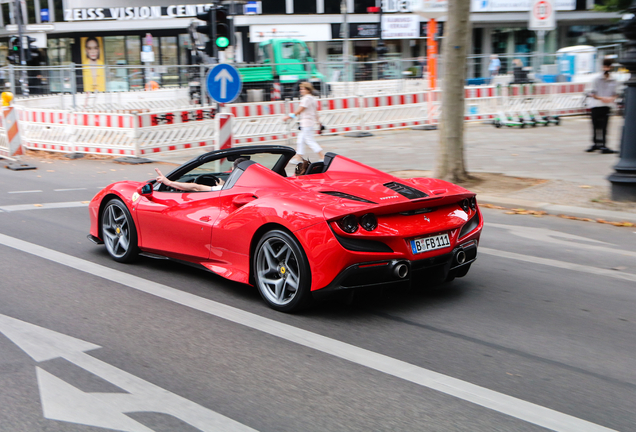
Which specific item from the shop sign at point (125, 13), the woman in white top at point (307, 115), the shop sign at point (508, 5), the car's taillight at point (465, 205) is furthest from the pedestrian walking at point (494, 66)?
the shop sign at point (125, 13)

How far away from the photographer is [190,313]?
5082 mm

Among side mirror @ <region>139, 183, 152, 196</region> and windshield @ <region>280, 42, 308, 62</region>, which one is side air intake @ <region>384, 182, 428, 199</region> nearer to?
side mirror @ <region>139, 183, 152, 196</region>

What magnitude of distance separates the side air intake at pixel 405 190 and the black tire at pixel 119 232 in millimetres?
2517

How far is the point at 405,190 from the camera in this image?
204 inches

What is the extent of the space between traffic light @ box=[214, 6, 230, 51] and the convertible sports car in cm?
805

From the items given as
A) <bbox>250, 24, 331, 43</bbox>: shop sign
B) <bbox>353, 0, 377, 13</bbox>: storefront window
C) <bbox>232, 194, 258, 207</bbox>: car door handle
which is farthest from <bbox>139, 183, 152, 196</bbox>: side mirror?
<bbox>353, 0, 377, 13</bbox>: storefront window

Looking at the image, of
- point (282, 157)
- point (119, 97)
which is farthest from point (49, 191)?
point (119, 97)

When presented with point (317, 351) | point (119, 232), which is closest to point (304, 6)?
point (119, 232)

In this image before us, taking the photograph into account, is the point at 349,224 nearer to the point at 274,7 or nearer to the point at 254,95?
the point at 254,95

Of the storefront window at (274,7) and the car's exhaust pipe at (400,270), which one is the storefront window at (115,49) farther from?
the car's exhaust pipe at (400,270)

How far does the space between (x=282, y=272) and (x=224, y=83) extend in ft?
24.2

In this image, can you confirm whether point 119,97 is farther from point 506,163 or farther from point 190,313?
point 190,313

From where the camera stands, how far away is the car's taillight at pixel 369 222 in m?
4.68

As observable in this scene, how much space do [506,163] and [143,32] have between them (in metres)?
36.6
